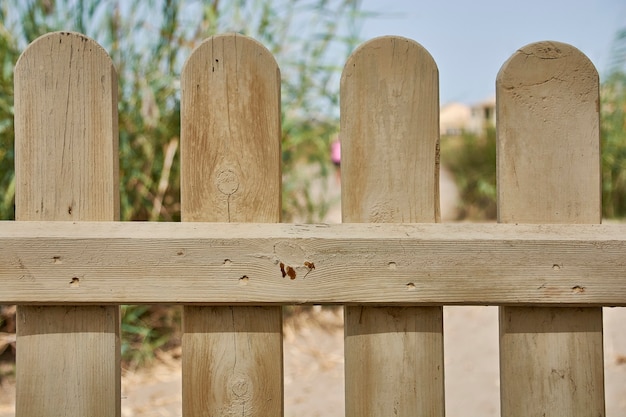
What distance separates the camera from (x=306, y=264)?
1188mm

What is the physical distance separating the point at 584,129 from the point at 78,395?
1.10 meters

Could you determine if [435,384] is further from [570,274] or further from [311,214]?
[311,214]

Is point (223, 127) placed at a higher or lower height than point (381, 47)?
lower

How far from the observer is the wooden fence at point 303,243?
3.88 ft

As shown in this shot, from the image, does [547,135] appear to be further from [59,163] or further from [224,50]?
[59,163]

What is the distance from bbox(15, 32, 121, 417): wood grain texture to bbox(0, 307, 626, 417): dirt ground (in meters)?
1.47

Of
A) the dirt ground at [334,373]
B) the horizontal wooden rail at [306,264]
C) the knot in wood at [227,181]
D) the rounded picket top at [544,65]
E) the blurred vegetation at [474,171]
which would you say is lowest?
the dirt ground at [334,373]

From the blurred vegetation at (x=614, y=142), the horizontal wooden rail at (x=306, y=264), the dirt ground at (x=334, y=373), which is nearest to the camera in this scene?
the horizontal wooden rail at (x=306, y=264)

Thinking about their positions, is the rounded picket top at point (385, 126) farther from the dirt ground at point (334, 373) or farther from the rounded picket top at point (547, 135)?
the dirt ground at point (334, 373)

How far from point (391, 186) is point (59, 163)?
2.06 ft

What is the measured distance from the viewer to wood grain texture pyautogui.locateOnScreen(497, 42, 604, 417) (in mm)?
1272

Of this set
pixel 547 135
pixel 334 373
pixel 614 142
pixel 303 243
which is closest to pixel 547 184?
pixel 547 135

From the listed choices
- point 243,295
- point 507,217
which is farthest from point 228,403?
point 507,217

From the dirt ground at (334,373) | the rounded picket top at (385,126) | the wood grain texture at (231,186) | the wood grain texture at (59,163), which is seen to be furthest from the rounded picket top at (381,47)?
the dirt ground at (334,373)
